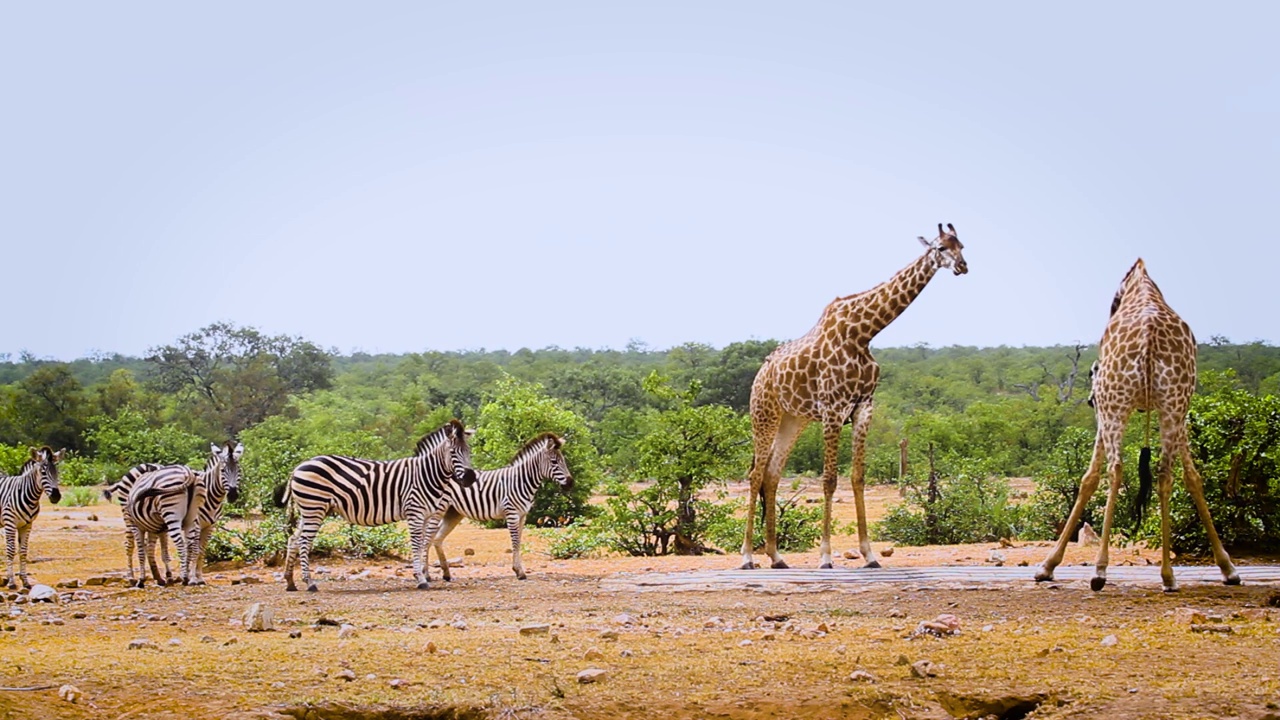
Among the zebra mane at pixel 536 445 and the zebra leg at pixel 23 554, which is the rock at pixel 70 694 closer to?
the zebra mane at pixel 536 445

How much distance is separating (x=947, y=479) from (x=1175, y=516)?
7.32m

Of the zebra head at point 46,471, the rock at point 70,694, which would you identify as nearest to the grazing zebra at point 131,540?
the zebra head at point 46,471

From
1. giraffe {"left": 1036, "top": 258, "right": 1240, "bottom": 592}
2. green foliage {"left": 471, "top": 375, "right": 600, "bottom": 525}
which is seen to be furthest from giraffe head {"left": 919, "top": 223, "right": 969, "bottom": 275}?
green foliage {"left": 471, "top": 375, "right": 600, "bottom": 525}

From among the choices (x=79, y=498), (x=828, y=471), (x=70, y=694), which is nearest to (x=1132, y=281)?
(x=828, y=471)

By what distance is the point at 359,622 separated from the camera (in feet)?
32.7

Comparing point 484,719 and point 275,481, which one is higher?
point 275,481

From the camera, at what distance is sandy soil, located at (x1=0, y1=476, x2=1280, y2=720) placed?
6.57 meters

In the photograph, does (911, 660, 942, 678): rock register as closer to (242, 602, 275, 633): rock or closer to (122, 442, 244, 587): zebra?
(242, 602, 275, 633): rock

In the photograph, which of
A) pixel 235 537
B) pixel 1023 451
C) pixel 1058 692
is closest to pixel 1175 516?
pixel 1058 692

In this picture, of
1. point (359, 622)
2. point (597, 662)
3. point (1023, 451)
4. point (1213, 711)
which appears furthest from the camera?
point (1023, 451)

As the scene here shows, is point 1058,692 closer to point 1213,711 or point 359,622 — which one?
point 1213,711

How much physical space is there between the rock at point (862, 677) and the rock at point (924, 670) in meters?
0.25

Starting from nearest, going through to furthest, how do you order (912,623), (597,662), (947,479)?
(597,662) < (912,623) < (947,479)

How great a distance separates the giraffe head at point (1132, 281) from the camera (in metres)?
11.3
